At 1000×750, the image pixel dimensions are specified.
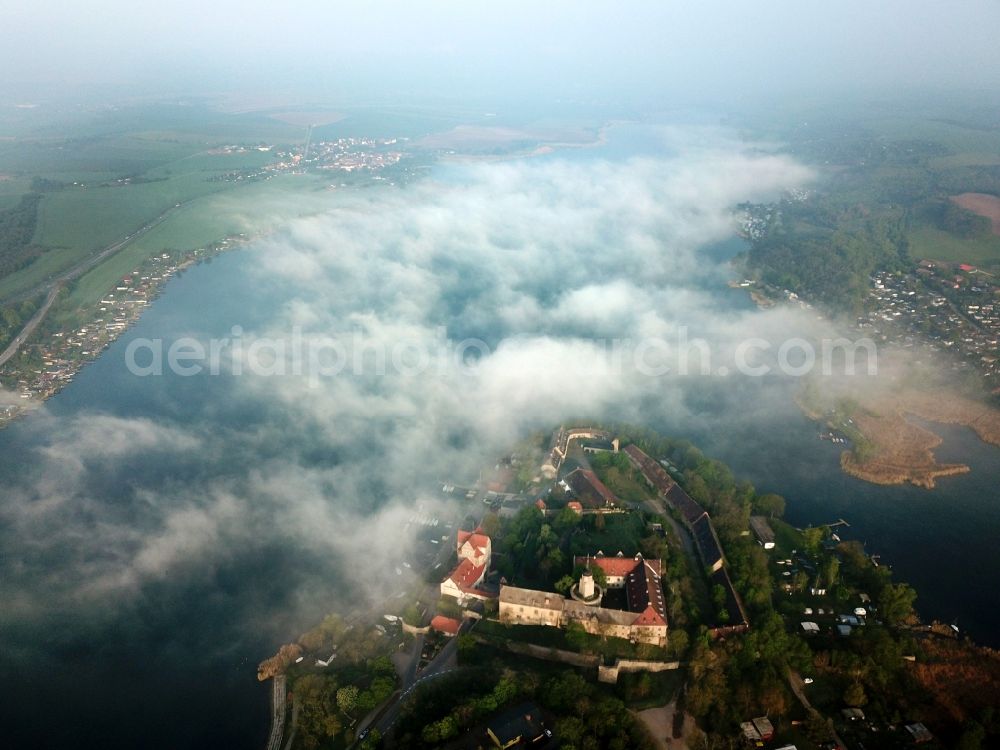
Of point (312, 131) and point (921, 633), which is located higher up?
point (312, 131)

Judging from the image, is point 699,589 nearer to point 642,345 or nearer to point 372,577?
point 372,577

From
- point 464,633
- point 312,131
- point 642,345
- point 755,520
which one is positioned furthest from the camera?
point 312,131

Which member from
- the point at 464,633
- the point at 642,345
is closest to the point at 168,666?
the point at 464,633

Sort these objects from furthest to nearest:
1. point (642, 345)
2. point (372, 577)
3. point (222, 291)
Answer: point (222, 291) < point (642, 345) < point (372, 577)

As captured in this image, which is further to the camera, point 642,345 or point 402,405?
point 642,345

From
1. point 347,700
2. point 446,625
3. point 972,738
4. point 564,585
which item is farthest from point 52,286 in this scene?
point 972,738

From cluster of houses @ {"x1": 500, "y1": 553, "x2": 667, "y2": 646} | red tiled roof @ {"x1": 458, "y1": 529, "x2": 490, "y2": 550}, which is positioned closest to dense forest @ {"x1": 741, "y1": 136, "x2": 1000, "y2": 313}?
cluster of houses @ {"x1": 500, "y1": 553, "x2": 667, "y2": 646}

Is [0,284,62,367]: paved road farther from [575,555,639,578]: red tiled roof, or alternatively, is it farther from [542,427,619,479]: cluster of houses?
[575,555,639,578]: red tiled roof
